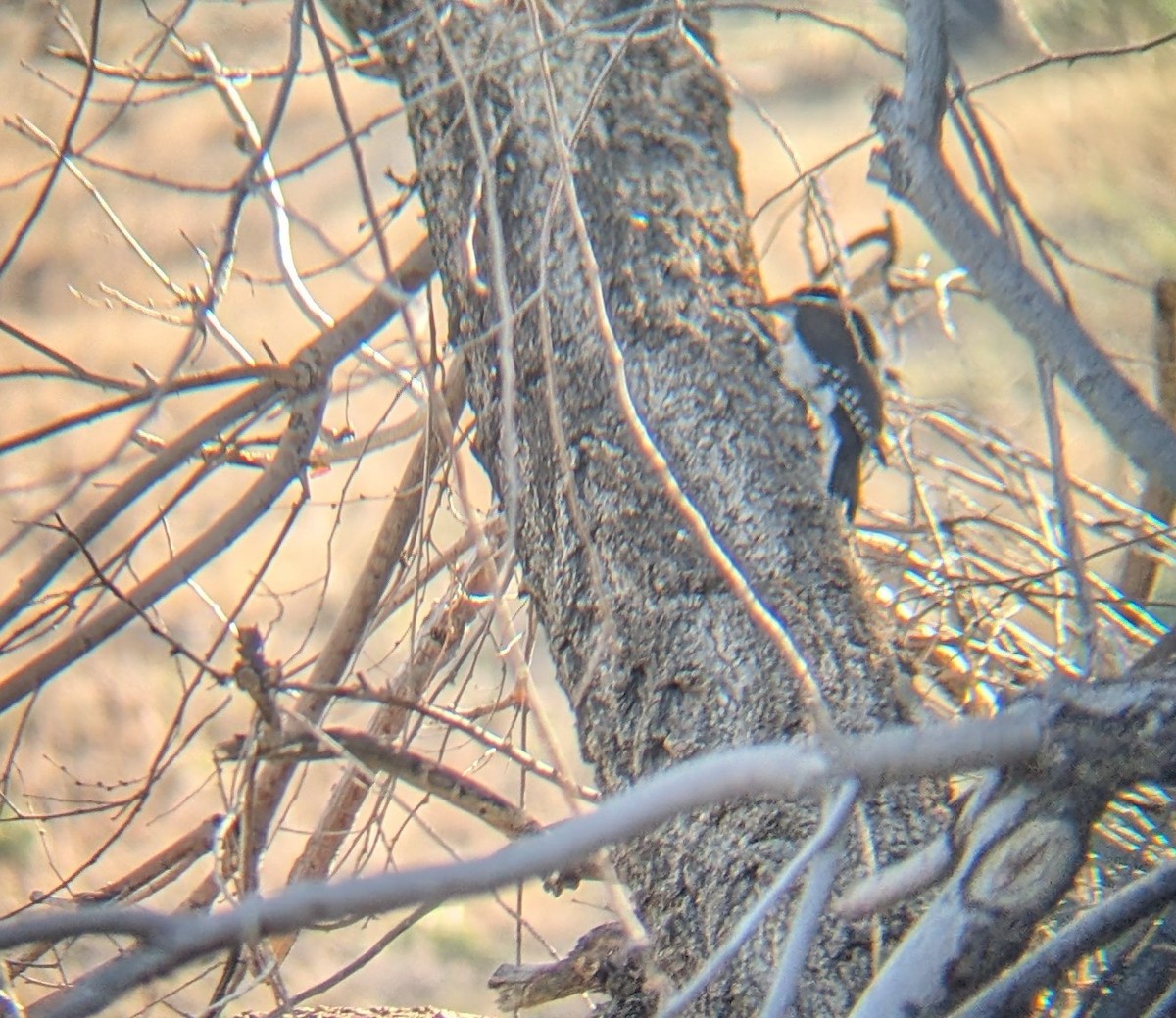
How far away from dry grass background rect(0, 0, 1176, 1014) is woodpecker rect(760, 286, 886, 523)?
1.04 metres

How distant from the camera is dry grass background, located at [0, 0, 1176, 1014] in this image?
376 centimetres

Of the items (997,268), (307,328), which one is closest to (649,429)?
(997,268)

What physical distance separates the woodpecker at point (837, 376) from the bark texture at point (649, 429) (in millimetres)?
515

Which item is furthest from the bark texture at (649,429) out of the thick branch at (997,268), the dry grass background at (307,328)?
the dry grass background at (307,328)

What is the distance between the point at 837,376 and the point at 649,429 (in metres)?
0.94

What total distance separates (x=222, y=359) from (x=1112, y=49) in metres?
4.05

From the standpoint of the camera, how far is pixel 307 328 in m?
4.72

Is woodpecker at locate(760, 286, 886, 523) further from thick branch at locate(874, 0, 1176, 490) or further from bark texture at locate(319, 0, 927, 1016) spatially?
thick branch at locate(874, 0, 1176, 490)

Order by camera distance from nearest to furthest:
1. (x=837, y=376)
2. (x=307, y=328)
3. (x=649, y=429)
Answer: (x=649, y=429) < (x=837, y=376) < (x=307, y=328)

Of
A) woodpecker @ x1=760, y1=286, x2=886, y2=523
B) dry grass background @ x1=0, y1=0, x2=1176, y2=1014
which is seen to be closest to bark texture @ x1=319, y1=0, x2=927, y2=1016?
woodpecker @ x1=760, y1=286, x2=886, y2=523

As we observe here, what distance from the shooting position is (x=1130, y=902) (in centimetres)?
83

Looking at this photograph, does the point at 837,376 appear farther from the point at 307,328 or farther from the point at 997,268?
the point at 307,328

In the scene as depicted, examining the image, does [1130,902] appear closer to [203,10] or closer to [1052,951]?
[1052,951]

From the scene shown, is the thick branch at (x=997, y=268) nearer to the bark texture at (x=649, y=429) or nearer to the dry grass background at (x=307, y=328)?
the bark texture at (x=649, y=429)
